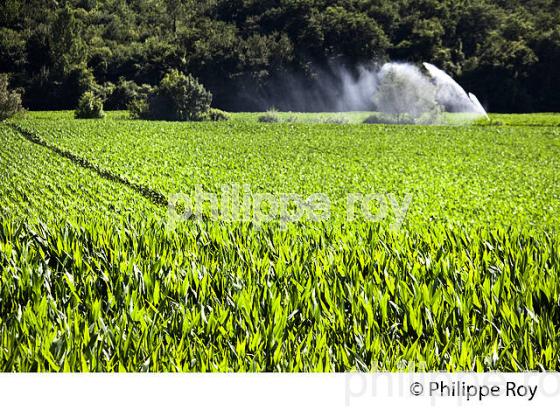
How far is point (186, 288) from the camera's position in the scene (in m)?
3.81

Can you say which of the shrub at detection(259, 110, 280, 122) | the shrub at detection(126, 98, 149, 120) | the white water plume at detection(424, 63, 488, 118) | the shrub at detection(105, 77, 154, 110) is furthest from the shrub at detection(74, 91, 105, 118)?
the white water plume at detection(424, 63, 488, 118)

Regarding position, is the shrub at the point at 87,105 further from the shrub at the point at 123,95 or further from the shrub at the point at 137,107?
the shrub at the point at 137,107

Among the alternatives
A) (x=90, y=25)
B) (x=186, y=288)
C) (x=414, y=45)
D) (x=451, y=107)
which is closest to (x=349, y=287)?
(x=186, y=288)

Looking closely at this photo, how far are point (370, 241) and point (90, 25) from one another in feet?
58.6

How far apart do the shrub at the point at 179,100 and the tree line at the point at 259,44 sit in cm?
56

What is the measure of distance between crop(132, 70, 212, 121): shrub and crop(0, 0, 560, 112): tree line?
56 cm

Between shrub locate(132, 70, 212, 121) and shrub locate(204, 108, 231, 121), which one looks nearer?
shrub locate(132, 70, 212, 121)

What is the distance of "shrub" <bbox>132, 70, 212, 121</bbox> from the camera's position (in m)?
21.2

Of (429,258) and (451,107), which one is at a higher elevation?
(451,107)

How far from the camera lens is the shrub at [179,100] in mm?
21188

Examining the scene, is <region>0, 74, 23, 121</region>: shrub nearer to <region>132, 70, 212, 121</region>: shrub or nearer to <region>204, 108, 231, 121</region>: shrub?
<region>132, 70, 212, 121</region>: shrub

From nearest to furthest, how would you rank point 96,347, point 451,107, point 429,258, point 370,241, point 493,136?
point 96,347, point 429,258, point 370,241, point 493,136, point 451,107

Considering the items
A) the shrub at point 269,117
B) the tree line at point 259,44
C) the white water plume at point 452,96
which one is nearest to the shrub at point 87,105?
the tree line at point 259,44
